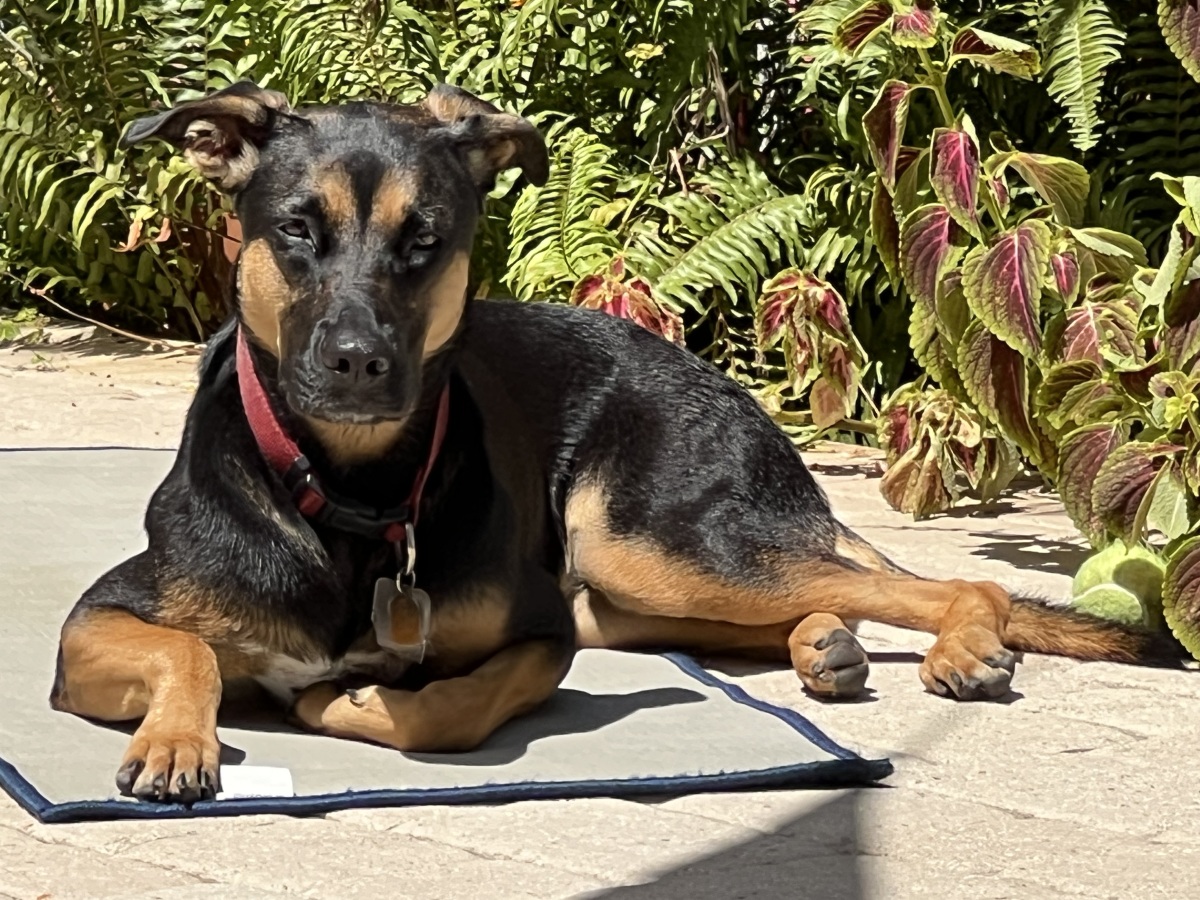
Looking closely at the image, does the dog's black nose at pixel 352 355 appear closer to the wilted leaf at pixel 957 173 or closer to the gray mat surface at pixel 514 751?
the gray mat surface at pixel 514 751

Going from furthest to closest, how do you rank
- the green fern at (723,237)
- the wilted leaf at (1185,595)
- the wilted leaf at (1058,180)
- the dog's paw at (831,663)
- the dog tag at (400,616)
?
1. the green fern at (723,237)
2. the wilted leaf at (1058,180)
3. the wilted leaf at (1185,595)
4. the dog's paw at (831,663)
5. the dog tag at (400,616)

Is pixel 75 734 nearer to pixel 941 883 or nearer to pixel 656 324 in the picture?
pixel 941 883

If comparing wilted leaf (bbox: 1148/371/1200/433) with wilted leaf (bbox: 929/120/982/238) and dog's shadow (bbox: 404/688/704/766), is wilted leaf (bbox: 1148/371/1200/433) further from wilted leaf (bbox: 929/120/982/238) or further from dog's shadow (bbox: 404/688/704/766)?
dog's shadow (bbox: 404/688/704/766)

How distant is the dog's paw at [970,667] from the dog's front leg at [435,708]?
0.97 m

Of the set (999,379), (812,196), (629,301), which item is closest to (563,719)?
(999,379)

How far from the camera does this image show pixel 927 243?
18.8 feet

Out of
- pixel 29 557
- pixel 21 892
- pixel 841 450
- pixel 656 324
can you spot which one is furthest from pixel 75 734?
pixel 841 450

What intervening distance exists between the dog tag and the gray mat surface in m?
0.24

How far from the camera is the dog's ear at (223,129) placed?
4.22 meters

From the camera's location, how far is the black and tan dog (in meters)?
4.02

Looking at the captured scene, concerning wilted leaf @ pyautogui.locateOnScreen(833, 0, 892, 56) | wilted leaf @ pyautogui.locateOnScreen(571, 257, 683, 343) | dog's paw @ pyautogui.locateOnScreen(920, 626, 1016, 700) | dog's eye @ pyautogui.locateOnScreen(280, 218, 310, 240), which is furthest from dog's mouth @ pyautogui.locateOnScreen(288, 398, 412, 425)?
wilted leaf @ pyautogui.locateOnScreen(571, 257, 683, 343)

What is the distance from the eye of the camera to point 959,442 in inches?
253

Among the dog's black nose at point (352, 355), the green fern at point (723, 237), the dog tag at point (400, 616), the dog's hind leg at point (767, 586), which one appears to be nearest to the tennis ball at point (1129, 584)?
the dog's hind leg at point (767, 586)

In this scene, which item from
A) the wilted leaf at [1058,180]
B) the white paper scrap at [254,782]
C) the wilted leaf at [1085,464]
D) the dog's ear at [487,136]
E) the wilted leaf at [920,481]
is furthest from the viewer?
the wilted leaf at [920,481]
